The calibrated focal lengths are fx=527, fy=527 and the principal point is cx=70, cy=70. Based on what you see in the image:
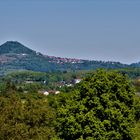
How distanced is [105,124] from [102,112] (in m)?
0.94

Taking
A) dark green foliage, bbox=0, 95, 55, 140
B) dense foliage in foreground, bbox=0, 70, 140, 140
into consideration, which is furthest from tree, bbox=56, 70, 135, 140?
dark green foliage, bbox=0, 95, 55, 140

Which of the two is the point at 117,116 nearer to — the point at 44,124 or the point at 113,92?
the point at 113,92

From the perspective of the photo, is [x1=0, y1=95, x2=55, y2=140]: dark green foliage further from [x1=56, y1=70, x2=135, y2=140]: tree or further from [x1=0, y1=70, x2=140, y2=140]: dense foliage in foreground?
[x1=56, y1=70, x2=135, y2=140]: tree

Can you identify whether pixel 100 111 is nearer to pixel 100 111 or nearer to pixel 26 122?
pixel 100 111

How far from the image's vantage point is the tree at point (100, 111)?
3503 centimetres

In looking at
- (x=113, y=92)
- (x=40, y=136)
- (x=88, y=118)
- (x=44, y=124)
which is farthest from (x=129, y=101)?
(x=44, y=124)

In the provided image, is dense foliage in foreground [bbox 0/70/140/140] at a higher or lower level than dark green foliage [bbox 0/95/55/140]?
higher

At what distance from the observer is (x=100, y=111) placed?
35719 mm

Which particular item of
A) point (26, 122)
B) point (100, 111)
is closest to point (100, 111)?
point (100, 111)

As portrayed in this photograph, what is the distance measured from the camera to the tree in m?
35.0

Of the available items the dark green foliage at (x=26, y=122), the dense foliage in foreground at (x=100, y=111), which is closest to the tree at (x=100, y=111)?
the dense foliage in foreground at (x=100, y=111)

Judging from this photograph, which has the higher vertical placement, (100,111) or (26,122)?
(100,111)

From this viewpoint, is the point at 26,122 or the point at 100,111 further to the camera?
the point at 26,122

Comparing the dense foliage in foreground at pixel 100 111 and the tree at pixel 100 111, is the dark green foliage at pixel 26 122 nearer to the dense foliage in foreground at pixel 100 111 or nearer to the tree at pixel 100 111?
the dense foliage in foreground at pixel 100 111
